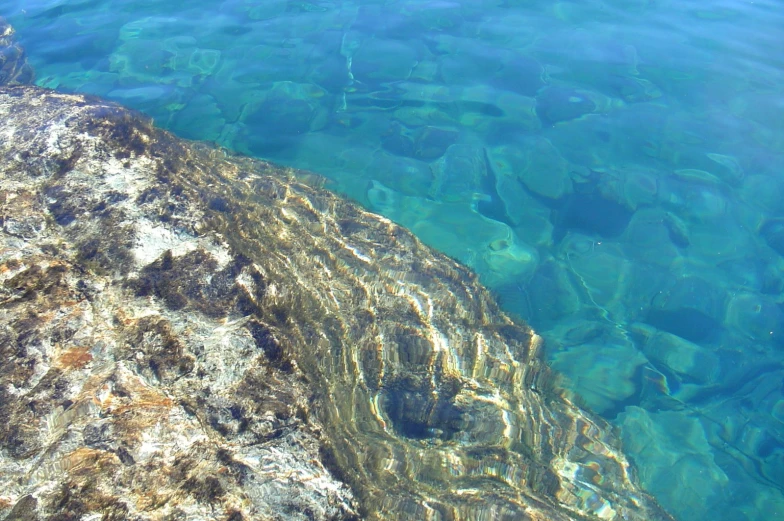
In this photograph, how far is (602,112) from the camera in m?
7.05

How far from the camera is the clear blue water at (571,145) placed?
4.78 meters

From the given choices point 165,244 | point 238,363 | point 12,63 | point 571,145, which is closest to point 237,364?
point 238,363

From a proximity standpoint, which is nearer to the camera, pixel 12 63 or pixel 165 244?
pixel 165 244

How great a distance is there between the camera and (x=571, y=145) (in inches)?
261

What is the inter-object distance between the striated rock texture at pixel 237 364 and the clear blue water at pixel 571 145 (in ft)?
2.63

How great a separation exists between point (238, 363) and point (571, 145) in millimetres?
5232

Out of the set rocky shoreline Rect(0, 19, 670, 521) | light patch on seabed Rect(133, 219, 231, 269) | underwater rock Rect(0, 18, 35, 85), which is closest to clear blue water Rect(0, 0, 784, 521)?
underwater rock Rect(0, 18, 35, 85)

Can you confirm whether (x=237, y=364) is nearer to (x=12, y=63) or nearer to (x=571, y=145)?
(x=571, y=145)

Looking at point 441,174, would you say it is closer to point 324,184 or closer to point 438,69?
point 324,184

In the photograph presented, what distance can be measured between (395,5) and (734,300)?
279 inches

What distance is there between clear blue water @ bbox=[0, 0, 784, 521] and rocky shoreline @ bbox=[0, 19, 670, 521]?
2.57 feet

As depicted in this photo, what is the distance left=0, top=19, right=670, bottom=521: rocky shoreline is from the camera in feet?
7.93

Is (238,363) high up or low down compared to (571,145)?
up

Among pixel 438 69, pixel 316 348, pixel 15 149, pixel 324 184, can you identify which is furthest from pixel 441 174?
pixel 15 149
